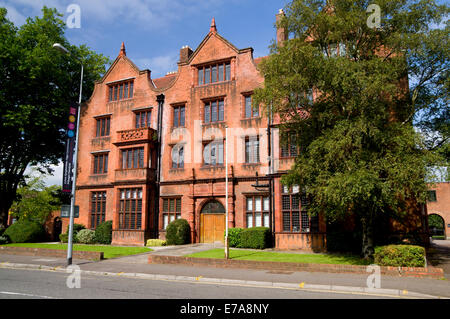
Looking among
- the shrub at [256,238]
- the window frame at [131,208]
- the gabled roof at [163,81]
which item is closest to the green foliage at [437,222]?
the shrub at [256,238]

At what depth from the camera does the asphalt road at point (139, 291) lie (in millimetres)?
9250

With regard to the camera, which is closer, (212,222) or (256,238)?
(256,238)

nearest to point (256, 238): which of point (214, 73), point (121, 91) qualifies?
point (214, 73)

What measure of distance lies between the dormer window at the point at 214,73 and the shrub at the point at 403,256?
1764cm

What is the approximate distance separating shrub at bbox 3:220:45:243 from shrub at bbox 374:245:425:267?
2773 cm

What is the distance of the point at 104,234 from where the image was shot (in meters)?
27.8

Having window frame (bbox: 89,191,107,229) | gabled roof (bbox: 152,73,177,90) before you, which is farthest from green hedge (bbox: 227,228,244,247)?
gabled roof (bbox: 152,73,177,90)

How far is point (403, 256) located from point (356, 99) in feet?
21.7

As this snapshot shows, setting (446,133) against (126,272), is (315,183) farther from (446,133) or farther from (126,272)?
(126,272)

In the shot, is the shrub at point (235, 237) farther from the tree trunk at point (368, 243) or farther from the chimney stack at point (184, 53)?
the chimney stack at point (184, 53)

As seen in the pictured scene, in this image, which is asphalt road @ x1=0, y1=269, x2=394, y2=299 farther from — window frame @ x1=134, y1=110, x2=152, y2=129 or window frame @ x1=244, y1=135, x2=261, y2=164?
window frame @ x1=134, y1=110, x2=152, y2=129

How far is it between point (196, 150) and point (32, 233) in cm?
1618

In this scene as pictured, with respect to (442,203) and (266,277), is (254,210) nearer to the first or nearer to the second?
(266,277)

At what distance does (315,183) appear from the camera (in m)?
15.3
